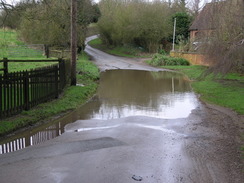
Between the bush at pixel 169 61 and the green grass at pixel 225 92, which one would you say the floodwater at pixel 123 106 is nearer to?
the green grass at pixel 225 92

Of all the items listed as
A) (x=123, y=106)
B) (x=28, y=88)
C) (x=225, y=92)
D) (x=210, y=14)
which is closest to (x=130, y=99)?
(x=123, y=106)

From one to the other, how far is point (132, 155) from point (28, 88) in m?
4.80

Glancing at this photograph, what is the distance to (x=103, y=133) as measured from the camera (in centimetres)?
823

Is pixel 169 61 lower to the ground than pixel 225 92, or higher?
higher

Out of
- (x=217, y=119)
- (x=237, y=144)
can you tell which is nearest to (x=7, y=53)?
(x=217, y=119)

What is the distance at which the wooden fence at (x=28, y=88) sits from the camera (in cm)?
896

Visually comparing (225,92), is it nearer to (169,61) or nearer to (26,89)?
(26,89)

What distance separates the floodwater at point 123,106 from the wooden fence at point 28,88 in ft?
3.72

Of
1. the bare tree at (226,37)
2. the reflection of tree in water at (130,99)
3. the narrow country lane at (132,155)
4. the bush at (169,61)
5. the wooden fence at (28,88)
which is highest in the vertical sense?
the bare tree at (226,37)

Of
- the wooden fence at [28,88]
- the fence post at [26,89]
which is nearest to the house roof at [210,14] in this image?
the wooden fence at [28,88]

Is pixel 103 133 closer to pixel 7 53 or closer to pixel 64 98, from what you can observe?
pixel 64 98

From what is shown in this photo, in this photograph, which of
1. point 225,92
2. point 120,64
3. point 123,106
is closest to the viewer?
point 123,106

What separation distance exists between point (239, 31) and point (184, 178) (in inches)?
397

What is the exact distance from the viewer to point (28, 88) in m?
9.84
